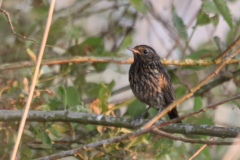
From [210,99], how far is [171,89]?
103 centimetres

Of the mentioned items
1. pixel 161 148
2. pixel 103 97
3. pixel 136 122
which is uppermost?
pixel 103 97

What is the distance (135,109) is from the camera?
3479 millimetres

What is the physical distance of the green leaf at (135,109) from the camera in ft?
11.3

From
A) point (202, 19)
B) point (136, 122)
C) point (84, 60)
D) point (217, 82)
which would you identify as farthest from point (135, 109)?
point (202, 19)

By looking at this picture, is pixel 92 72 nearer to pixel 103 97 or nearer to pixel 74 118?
pixel 103 97

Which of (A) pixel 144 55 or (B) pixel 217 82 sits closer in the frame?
(B) pixel 217 82

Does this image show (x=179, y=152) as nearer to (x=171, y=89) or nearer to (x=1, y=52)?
(x=171, y=89)

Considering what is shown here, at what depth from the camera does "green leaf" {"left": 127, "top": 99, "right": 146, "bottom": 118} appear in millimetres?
3430

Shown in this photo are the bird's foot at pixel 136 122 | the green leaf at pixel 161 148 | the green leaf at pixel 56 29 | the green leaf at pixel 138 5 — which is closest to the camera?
the bird's foot at pixel 136 122

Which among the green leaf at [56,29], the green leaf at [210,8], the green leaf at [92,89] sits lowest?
the green leaf at [92,89]

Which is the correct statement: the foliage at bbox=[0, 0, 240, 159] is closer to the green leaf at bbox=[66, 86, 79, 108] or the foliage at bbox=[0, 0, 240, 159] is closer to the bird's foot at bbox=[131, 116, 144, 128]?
the green leaf at bbox=[66, 86, 79, 108]

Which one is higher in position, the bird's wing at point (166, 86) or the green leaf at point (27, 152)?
the bird's wing at point (166, 86)

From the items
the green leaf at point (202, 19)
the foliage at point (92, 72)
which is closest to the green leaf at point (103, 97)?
the foliage at point (92, 72)

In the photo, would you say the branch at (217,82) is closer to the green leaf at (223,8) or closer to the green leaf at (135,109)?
the green leaf at (223,8)
